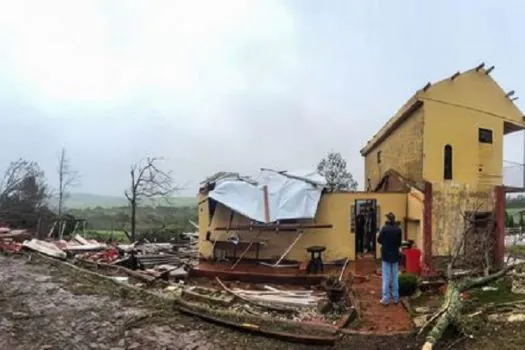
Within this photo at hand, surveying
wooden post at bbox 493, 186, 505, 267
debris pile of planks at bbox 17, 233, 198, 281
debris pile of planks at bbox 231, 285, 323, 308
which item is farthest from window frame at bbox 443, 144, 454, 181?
debris pile of planks at bbox 17, 233, 198, 281

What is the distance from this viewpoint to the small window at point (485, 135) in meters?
16.3

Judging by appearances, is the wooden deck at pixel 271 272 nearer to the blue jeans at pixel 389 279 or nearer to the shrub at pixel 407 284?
the shrub at pixel 407 284

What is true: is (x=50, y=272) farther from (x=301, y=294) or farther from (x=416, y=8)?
(x=416, y=8)

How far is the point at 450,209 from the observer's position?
15086 millimetres

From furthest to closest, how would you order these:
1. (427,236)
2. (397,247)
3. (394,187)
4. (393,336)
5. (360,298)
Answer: (394,187)
(427,236)
(360,298)
(397,247)
(393,336)

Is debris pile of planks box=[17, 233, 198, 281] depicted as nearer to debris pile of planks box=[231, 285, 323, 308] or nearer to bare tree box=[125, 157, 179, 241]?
debris pile of planks box=[231, 285, 323, 308]

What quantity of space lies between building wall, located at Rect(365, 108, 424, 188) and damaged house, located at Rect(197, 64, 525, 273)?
7 centimetres

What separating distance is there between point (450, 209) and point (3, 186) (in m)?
24.7

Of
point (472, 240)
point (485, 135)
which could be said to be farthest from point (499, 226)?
point (485, 135)

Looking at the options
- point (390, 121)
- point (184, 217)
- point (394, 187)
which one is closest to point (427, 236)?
point (394, 187)

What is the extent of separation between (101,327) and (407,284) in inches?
255

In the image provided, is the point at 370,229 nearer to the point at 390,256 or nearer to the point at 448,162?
the point at 448,162

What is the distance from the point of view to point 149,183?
34062mm

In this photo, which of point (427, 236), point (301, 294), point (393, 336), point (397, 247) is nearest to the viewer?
point (393, 336)
